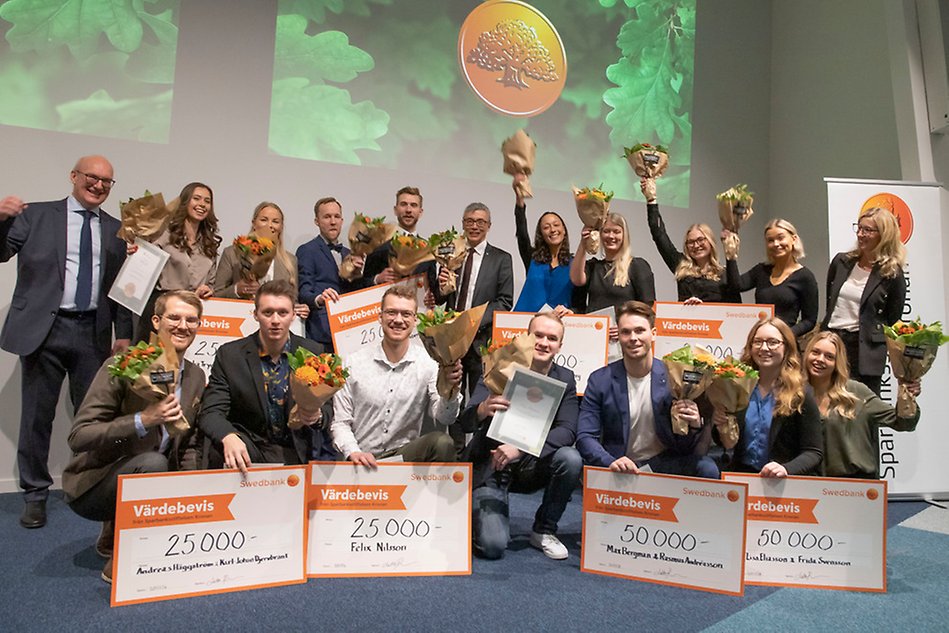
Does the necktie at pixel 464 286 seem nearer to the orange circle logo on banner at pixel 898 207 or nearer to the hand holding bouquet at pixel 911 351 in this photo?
the hand holding bouquet at pixel 911 351

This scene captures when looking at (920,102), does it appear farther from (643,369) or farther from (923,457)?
(643,369)

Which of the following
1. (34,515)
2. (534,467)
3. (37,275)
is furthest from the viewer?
(37,275)

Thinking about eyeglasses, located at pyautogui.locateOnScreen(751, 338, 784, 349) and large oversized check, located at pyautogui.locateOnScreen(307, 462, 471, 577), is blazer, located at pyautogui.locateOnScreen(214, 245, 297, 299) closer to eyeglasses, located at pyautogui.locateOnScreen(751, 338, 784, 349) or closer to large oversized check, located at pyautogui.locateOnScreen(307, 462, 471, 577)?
large oversized check, located at pyautogui.locateOnScreen(307, 462, 471, 577)

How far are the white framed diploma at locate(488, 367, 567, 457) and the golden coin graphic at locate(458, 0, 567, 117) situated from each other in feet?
11.5

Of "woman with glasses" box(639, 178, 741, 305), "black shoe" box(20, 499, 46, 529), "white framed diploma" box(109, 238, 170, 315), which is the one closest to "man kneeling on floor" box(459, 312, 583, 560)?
"woman with glasses" box(639, 178, 741, 305)

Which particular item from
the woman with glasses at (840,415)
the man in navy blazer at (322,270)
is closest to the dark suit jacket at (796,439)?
the woman with glasses at (840,415)

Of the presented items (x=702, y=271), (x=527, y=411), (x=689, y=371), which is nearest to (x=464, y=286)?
(x=702, y=271)

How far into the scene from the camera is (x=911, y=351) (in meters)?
3.09

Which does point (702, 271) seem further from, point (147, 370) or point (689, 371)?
point (147, 370)

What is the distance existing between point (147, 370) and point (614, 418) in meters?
1.98

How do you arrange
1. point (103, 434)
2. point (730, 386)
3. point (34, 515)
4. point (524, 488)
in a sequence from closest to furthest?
point (103, 434), point (730, 386), point (524, 488), point (34, 515)

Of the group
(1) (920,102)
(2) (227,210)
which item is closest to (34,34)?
(2) (227,210)

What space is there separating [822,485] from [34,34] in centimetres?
506

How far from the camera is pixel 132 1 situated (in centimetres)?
465
